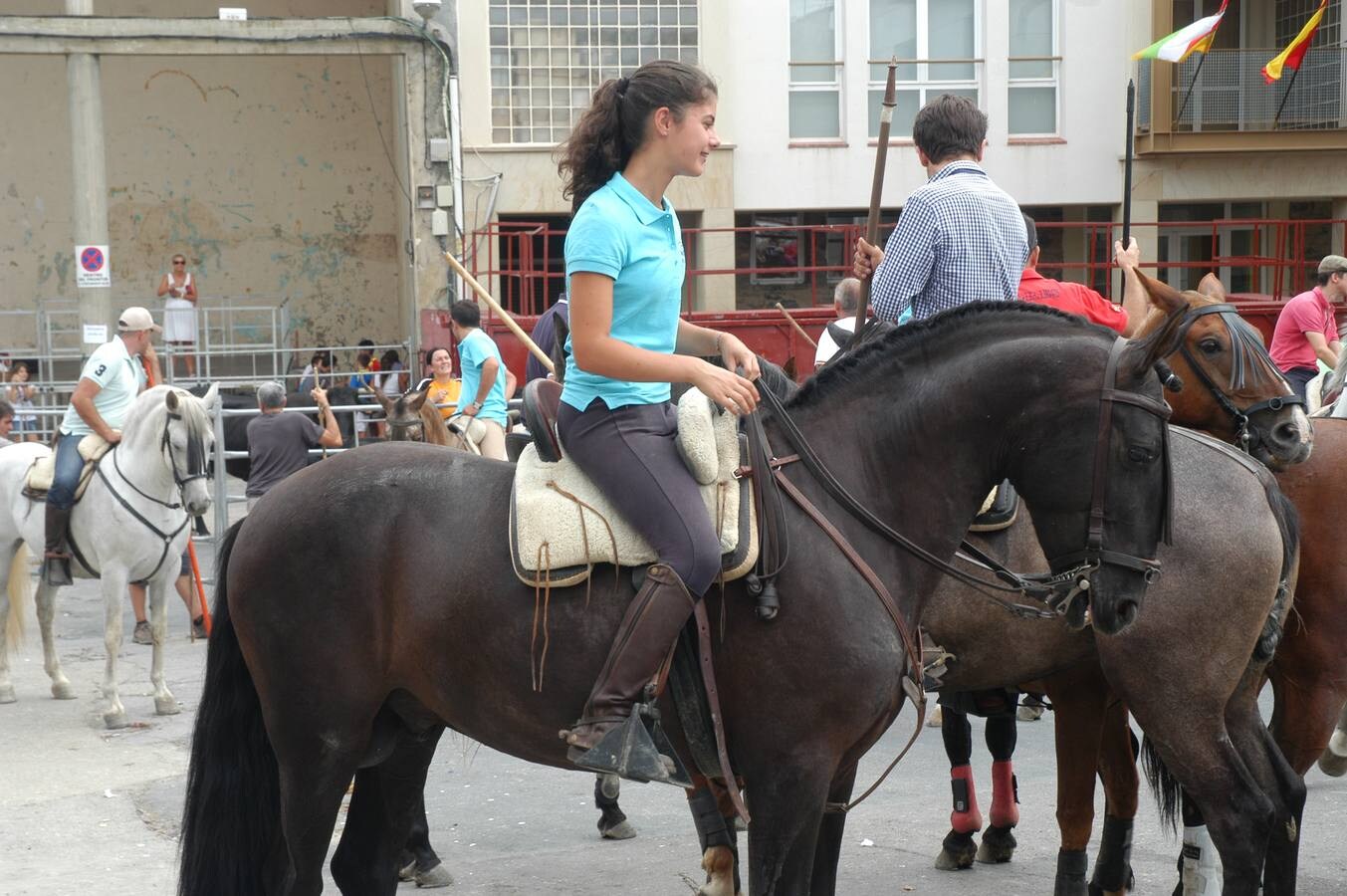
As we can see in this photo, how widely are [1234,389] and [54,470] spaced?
7192mm

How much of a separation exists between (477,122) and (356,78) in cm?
637

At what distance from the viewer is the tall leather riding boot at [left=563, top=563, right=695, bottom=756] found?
3.42m

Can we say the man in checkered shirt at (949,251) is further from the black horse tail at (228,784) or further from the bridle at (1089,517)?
the black horse tail at (228,784)

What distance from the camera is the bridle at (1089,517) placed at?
3.40 m

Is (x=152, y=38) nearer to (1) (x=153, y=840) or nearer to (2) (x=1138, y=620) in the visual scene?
(1) (x=153, y=840)

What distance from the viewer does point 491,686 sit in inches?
147

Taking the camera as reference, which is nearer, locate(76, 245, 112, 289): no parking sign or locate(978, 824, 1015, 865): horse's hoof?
locate(978, 824, 1015, 865): horse's hoof

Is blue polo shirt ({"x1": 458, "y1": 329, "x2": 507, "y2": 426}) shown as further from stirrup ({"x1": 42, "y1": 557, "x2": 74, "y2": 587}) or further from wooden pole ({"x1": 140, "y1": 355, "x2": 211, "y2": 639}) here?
stirrup ({"x1": 42, "y1": 557, "x2": 74, "y2": 587})

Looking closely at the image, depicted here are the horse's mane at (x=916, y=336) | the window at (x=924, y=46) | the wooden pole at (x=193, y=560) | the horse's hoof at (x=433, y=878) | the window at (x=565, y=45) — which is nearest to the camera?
the horse's mane at (x=916, y=336)

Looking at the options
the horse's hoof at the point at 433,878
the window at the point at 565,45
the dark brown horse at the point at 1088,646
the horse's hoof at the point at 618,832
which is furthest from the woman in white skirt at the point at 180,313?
the dark brown horse at the point at 1088,646

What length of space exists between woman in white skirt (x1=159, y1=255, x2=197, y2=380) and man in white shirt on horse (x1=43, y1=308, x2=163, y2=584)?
12.5m

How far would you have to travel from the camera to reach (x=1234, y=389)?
485 cm

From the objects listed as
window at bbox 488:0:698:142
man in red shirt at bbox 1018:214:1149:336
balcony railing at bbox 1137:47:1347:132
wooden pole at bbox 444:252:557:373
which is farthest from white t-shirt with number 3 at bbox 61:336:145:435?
balcony railing at bbox 1137:47:1347:132

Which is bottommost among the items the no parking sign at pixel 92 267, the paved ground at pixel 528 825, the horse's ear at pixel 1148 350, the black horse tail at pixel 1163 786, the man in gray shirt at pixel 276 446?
the paved ground at pixel 528 825
